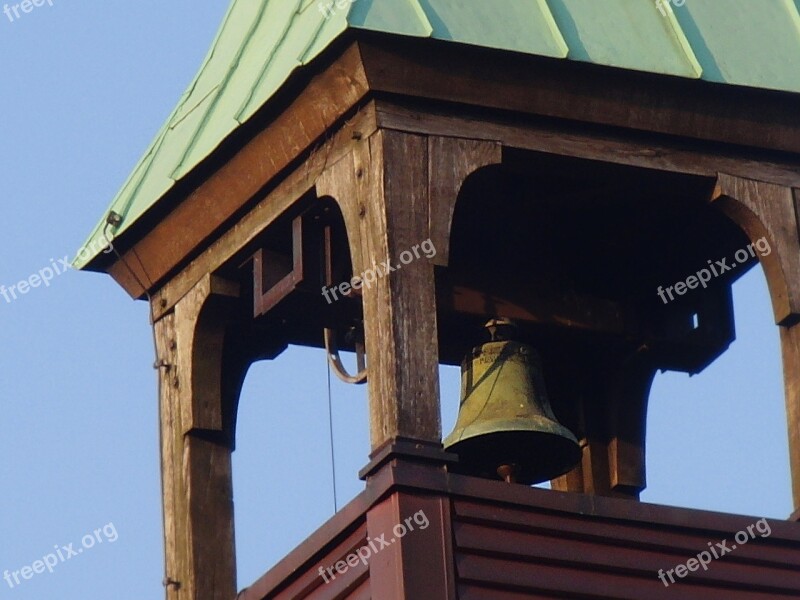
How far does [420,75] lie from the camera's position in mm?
12047

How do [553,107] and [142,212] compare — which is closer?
[553,107]

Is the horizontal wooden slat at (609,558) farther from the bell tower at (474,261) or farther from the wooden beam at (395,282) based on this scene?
the wooden beam at (395,282)

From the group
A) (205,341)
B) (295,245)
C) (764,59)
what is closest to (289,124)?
(295,245)

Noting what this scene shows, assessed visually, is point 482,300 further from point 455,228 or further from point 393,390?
point 393,390

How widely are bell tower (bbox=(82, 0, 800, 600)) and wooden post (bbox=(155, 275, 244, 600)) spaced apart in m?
0.01

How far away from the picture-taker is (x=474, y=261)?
13781 mm

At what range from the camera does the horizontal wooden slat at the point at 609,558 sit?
11516mm

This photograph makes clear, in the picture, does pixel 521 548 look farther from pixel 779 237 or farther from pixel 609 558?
pixel 779 237

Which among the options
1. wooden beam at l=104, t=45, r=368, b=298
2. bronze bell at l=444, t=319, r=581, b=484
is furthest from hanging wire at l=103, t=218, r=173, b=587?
bronze bell at l=444, t=319, r=581, b=484

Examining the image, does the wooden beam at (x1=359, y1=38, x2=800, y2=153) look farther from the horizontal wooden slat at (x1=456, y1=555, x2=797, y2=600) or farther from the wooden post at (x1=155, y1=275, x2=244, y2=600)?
the horizontal wooden slat at (x1=456, y1=555, x2=797, y2=600)

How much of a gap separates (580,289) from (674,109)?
70.0 inches

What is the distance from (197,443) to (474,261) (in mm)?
1715

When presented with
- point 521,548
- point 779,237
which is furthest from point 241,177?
point 779,237

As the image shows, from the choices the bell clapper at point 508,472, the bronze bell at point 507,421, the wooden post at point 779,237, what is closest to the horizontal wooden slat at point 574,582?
the wooden post at point 779,237
